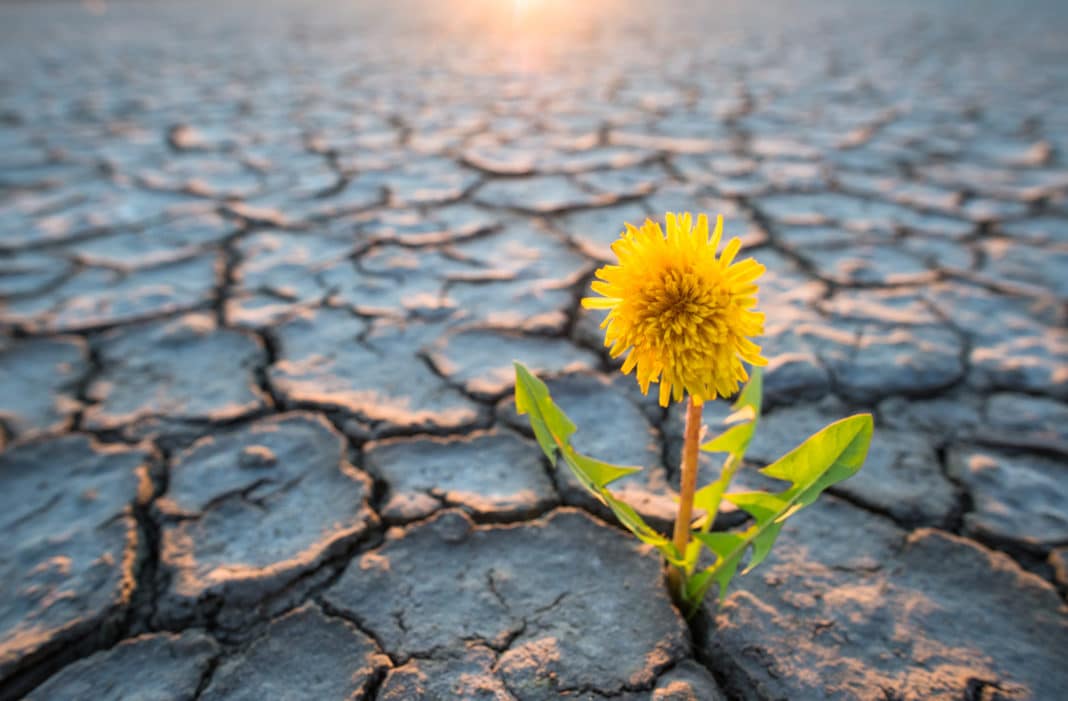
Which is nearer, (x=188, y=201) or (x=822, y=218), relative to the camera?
(x=822, y=218)

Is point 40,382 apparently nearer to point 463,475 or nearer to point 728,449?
point 463,475

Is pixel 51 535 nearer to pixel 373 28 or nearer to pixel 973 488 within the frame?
pixel 973 488

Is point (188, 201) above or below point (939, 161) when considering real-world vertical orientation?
below

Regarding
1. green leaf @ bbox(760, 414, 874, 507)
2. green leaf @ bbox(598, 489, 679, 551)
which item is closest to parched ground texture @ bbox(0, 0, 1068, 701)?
green leaf @ bbox(598, 489, 679, 551)

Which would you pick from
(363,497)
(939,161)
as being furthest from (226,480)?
(939,161)

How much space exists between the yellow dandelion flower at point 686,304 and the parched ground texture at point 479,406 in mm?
415

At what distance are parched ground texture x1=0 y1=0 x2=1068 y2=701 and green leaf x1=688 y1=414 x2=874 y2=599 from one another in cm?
14

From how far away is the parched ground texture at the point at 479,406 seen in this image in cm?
96

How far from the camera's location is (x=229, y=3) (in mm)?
9055

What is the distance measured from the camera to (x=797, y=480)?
873 mm

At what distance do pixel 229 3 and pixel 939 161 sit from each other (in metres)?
8.87

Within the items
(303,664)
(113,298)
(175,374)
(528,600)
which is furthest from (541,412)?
(113,298)

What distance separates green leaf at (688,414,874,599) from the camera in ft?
2.71

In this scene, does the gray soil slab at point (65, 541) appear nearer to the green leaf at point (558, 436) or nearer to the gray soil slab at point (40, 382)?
the gray soil slab at point (40, 382)
